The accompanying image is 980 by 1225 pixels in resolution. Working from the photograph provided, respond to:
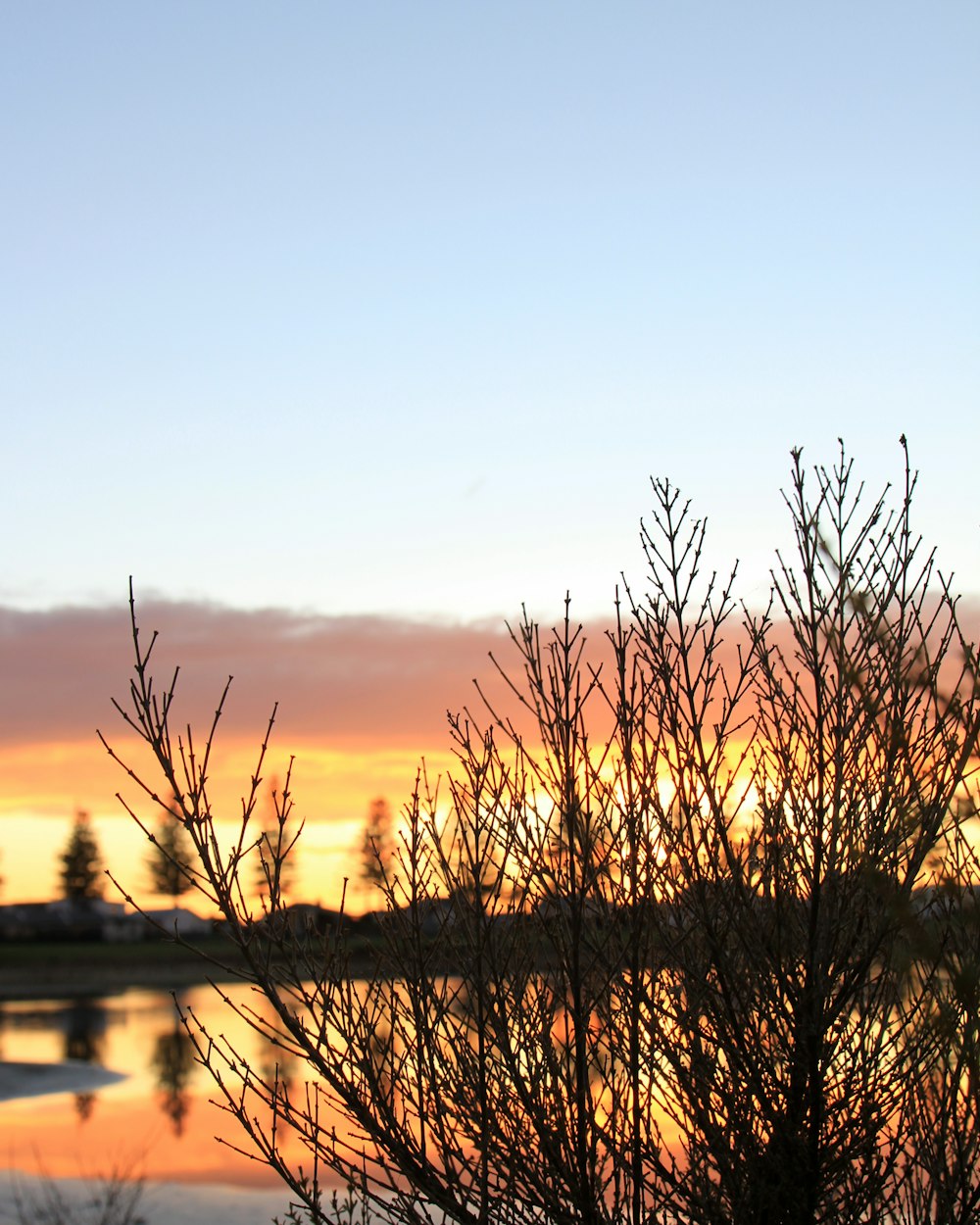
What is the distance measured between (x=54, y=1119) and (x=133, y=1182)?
10.6 m

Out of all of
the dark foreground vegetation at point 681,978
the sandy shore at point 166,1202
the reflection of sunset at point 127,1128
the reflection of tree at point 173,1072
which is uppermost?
the dark foreground vegetation at point 681,978

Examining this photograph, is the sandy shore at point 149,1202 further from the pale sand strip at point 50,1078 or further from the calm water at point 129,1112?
the pale sand strip at point 50,1078

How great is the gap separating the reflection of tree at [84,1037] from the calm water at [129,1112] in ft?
0.13

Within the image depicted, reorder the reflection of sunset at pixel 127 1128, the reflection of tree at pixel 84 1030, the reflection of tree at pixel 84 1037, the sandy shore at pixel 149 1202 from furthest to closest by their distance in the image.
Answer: the reflection of tree at pixel 84 1030, the reflection of tree at pixel 84 1037, the reflection of sunset at pixel 127 1128, the sandy shore at pixel 149 1202

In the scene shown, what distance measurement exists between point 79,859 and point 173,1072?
91603mm

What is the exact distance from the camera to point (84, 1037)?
174ft

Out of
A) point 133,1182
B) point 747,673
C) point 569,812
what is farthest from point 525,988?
point 133,1182

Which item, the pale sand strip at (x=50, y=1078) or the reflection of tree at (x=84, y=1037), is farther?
the pale sand strip at (x=50, y=1078)

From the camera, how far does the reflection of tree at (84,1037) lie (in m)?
35.4

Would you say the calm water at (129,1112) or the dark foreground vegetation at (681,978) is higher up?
the dark foreground vegetation at (681,978)

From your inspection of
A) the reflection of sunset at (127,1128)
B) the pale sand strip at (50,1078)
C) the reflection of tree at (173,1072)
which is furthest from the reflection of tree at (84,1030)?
the reflection of tree at (173,1072)

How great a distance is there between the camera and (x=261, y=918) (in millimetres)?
5977

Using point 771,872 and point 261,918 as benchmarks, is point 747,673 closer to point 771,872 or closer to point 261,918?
point 771,872

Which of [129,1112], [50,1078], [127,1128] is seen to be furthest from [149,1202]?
[50,1078]
